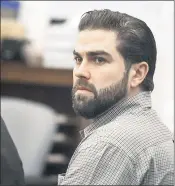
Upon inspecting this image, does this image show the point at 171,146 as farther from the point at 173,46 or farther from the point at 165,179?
the point at 173,46

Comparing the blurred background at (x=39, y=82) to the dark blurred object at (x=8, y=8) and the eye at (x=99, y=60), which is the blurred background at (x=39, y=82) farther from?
the eye at (x=99, y=60)

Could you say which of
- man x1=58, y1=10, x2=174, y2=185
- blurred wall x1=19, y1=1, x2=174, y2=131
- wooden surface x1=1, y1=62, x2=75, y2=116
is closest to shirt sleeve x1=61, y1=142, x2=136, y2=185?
man x1=58, y1=10, x2=174, y2=185

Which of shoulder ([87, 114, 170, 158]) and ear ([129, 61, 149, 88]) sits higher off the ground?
ear ([129, 61, 149, 88])

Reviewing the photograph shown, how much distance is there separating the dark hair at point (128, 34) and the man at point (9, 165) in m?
0.41

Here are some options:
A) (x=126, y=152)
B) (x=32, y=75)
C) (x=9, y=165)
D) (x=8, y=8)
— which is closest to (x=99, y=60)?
(x=126, y=152)

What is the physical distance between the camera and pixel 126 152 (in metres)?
0.70

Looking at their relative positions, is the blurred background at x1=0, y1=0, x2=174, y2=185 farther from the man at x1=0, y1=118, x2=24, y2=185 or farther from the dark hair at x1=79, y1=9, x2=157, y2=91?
the dark hair at x1=79, y1=9, x2=157, y2=91

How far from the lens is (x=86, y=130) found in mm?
812

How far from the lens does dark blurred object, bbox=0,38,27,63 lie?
2059mm

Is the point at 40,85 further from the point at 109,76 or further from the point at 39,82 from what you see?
the point at 109,76

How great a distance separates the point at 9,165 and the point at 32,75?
1004 millimetres

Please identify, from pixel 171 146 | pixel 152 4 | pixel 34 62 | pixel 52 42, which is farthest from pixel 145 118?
pixel 34 62

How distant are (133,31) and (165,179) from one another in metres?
0.22

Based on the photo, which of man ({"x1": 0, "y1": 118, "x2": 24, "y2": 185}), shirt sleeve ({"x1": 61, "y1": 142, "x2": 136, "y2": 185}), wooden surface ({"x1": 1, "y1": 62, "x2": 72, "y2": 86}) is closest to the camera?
shirt sleeve ({"x1": 61, "y1": 142, "x2": 136, "y2": 185})
